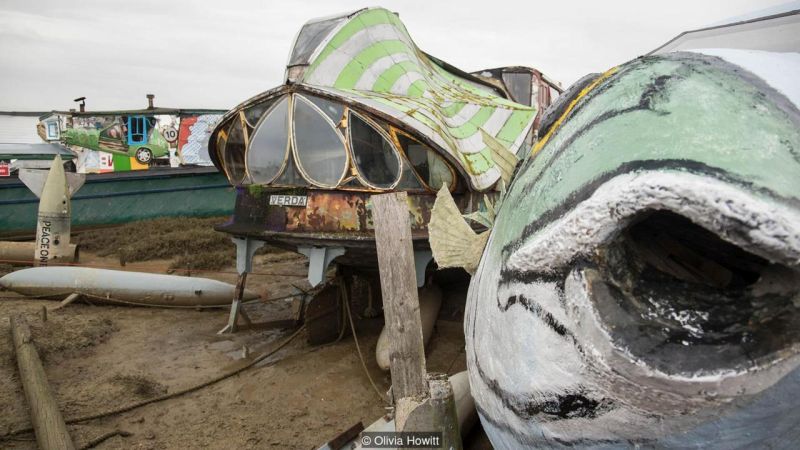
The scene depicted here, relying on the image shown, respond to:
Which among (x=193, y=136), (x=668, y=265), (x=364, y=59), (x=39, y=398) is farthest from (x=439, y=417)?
(x=193, y=136)

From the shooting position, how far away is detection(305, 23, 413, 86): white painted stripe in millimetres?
6582

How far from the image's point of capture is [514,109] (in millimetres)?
7543

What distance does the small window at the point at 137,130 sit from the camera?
2073cm

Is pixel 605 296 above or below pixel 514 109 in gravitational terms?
below

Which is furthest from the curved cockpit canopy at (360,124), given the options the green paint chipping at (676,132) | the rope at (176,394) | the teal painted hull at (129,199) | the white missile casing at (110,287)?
the teal painted hull at (129,199)

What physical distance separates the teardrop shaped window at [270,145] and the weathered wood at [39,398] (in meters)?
2.89

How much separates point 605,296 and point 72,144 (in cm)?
2345

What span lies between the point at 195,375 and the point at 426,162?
353 cm

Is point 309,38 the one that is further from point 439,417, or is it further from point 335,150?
point 439,417

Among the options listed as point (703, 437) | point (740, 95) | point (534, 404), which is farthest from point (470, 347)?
point (740, 95)

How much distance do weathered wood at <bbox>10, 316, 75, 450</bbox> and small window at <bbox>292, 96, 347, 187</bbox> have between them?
3.14 m

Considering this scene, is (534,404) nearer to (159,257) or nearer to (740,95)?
(740,95)

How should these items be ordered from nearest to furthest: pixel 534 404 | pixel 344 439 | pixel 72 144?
pixel 534 404 → pixel 344 439 → pixel 72 144

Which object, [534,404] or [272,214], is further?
[272,214]
